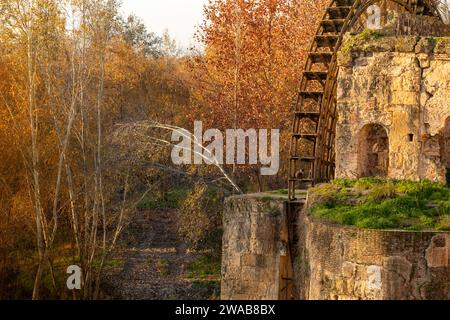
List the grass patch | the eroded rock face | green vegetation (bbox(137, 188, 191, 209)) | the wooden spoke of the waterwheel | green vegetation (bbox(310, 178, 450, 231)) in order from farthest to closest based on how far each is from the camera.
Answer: green vegetation (bbox(137, 188, 191, 209)) < the grass patch < the wooden spoke of the waterwheel < the eroded rock face < green vegetation (bbox(310, 178, 450, 231))

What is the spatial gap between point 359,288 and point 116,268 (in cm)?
1109

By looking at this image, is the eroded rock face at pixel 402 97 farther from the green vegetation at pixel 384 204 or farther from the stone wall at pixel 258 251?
the stone wall at pixel 258 251

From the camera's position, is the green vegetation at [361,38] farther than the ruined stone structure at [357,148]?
Yes

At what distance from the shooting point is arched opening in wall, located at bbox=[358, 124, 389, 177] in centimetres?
1282

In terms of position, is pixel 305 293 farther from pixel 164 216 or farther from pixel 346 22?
pixel 164 216

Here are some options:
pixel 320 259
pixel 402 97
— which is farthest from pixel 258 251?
pixel 402 97

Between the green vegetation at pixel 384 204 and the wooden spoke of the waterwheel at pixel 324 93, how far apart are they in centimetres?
154

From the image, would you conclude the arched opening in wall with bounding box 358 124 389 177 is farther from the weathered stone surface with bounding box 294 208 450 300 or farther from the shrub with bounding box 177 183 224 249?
the shrub with bounding box 177 183 224 249

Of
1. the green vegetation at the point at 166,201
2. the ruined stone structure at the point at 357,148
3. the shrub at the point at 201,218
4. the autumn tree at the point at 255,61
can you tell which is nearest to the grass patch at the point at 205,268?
the shrub at the point at 201,218

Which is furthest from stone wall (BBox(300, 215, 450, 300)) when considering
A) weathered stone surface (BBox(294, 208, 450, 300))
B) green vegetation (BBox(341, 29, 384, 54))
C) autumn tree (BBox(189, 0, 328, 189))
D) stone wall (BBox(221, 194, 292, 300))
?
autumn tree (BBox(189, 0, 328, 189))

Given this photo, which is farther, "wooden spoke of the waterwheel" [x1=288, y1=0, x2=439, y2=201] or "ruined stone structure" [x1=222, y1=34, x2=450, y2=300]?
"wooden spoke of the waterwheel" [x1=288, y1=0, x2=439, y2=201]

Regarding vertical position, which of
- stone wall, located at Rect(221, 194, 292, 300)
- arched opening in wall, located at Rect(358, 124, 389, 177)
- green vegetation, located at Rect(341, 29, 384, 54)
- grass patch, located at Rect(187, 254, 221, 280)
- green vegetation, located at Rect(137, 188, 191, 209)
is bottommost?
grass patch, located at Rect(187, 254, 221, 280)

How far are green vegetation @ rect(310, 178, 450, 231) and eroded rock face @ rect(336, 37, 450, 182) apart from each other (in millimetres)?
790

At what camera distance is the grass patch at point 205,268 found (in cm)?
1938
